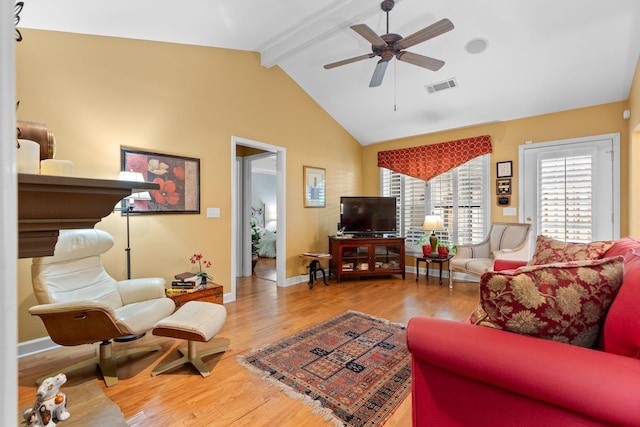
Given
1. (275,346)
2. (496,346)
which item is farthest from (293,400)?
(496,346)

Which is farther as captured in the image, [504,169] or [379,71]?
[504,169]

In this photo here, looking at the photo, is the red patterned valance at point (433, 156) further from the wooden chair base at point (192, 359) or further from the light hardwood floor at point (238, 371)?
the wooden chair base at point (192, 359)

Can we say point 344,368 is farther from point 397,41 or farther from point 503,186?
point 503,186

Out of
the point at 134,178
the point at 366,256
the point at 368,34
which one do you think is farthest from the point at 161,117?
the point at 366,256

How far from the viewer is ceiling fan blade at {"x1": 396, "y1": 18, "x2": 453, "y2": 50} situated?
96.7 inches

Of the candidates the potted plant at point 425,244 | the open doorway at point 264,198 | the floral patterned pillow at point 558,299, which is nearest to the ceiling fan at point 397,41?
the floral patterned pillow at point 558,299

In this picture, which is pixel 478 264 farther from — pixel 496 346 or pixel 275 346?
pixel 496 346

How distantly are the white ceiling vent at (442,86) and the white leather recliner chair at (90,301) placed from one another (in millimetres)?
4063

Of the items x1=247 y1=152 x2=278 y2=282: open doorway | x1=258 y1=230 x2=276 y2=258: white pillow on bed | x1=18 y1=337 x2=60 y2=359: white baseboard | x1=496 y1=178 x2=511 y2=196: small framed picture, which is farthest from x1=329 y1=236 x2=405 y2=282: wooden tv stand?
x1=18 y1=337 x2=60 y2=359: white baseboard

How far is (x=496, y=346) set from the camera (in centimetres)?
108

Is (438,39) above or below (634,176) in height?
above

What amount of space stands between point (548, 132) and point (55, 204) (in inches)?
211

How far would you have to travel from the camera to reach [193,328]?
2.06 m

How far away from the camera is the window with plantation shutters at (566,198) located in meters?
4.02
